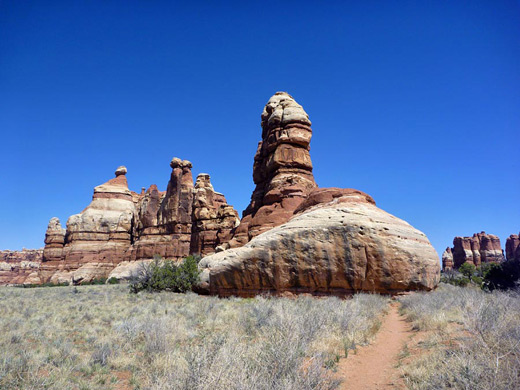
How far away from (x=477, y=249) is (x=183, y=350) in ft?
330

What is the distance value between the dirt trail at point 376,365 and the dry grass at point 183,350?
27 centimetres

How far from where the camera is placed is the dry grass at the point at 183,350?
3758mm

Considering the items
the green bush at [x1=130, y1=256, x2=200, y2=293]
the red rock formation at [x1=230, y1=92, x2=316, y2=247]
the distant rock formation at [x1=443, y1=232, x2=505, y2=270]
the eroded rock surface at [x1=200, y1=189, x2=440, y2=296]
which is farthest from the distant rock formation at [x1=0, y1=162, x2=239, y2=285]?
the distant rock formation at [x1=443, y1=232, x2=505, y2=270]

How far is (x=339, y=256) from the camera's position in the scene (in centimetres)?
1385

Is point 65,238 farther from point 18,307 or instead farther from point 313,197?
point 313,197

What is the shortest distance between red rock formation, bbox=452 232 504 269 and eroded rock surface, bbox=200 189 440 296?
3281 inches

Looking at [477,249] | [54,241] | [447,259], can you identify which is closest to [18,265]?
[54,241]

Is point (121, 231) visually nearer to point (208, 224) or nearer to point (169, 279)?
point (208, 224)

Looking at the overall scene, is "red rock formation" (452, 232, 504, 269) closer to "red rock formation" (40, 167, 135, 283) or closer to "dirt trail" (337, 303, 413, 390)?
"red rock formation" (40, 167, 135, 283)

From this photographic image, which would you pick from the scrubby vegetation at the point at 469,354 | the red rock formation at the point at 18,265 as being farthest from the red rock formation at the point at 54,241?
the scrubby vegetation at the point at 469,354

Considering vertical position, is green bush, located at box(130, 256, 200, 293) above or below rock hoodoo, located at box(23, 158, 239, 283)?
below

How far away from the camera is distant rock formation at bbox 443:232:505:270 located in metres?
81.2

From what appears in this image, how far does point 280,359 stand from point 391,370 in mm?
2837

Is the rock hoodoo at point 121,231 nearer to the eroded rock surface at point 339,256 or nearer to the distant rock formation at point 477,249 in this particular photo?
the eroded rock surface at point 339,256
